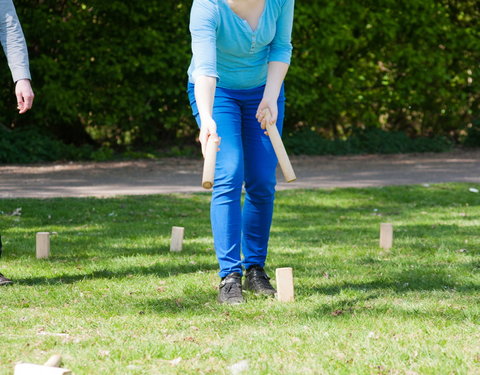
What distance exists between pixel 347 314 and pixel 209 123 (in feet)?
3.81

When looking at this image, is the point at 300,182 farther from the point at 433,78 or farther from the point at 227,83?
the point at 227,83

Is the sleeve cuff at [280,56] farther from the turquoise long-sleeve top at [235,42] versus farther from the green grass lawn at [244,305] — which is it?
the green grass lawn at [244,305]

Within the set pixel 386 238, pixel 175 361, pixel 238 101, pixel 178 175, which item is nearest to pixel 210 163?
pixel 238 101

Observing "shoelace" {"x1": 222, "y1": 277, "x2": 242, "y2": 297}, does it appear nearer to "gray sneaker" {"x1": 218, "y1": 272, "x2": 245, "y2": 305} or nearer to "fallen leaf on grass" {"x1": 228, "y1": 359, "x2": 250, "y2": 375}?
"gray sneaker" {"x1": 218, "y1": 272, "x2": 245, "y2": 305}

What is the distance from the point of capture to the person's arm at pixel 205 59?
4.12 metres

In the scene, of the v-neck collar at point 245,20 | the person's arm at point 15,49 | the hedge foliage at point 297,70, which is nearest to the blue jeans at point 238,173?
the v-neck collar at point 245,20

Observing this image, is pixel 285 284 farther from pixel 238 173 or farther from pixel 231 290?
pixel 238 173

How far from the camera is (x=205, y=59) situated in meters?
4.12

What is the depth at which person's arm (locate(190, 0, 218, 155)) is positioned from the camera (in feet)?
13.5

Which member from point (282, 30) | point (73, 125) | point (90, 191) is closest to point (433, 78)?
point (73, 125)

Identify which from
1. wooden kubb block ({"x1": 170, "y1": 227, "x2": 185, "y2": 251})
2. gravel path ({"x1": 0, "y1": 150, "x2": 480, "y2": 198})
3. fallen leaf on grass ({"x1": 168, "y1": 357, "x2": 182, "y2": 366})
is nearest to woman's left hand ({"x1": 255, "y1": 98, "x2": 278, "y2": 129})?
fallen leaf on grass ({"x1": 168, "y1": 357, "x2": 182, "y2": 366})

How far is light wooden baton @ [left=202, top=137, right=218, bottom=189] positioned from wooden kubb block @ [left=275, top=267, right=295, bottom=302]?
0.63m

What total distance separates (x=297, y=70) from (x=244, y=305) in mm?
9272

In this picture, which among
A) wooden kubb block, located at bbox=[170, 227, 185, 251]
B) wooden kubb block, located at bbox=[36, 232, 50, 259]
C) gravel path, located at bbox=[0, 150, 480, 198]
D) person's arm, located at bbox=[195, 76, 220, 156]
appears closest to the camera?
person's arm, located at bbox=[195, 76, 220, 156]
